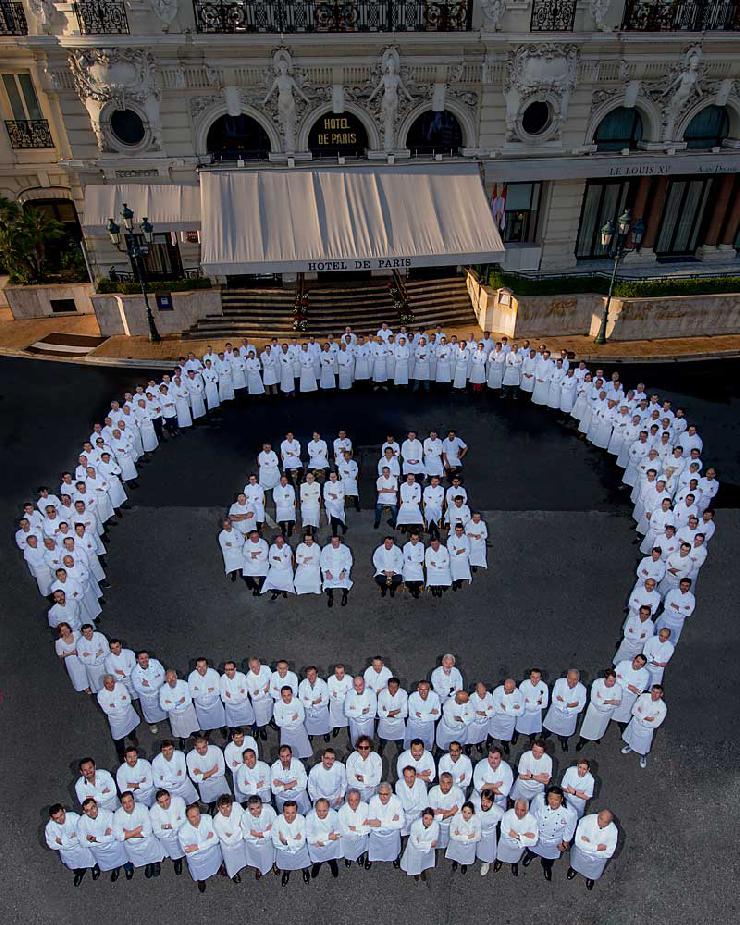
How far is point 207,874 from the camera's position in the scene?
8328 mm

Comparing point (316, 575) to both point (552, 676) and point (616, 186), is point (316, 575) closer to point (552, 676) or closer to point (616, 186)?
point (552, 676)

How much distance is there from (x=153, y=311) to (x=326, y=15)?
1007 cm

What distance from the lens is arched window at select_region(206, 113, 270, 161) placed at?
2078 cm

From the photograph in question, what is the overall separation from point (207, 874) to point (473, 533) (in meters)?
6.71

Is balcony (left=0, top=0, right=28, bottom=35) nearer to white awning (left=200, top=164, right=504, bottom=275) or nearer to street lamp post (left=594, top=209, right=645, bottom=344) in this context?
white awning (left=200, top=164, right=504, bottom=275)

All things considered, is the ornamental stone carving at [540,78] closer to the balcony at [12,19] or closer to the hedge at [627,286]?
the hedge at [627,286]

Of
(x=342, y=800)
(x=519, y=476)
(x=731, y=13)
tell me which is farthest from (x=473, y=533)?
(x=731, y=13)

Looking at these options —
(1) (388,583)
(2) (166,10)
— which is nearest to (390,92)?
(2) (166,10)

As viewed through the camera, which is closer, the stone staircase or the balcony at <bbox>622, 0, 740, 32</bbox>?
the balcony at <bbox>622, 0, 740, 32</bbox>

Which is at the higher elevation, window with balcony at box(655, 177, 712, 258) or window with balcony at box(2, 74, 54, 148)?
window with balcony at box(2, 74, 54, 148)

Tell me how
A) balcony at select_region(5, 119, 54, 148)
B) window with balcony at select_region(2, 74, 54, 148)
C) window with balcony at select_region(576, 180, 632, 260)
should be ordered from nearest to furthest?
window with balcony at select_region(2, 74, 54, 148) < balcony at select_region(5, 119, 54, 148) < window with balcony at select_region(576, 180, 632, 260)

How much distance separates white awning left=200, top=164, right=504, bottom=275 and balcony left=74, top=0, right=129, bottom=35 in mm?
4289

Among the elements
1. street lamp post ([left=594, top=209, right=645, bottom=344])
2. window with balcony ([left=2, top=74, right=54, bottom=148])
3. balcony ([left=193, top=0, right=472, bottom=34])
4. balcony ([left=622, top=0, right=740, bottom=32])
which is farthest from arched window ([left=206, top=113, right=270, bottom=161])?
balcony ([left=622, top=0, right=740, bottom=32])

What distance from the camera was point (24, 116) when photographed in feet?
74.3
